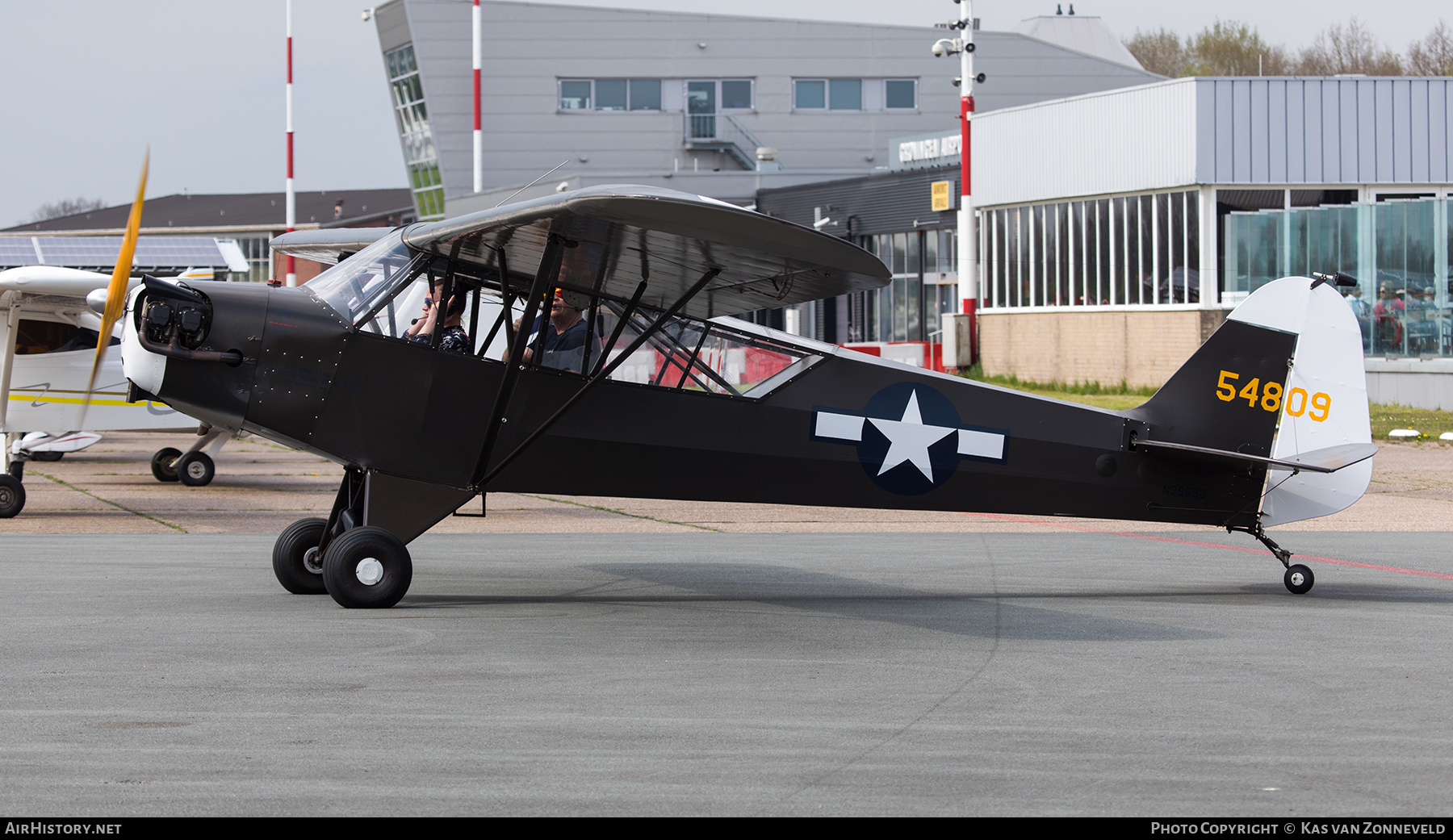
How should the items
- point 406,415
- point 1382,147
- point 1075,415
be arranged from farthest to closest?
point 1382,147
point 1075,415
point 406,415

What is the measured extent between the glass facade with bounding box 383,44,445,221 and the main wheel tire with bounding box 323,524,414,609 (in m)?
47.7

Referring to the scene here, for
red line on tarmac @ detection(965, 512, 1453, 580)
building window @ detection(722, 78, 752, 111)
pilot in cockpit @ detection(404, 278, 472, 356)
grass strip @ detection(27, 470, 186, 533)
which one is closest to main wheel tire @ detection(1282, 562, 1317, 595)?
red line on tarmac @ detection(965, 512, 1453, 580)

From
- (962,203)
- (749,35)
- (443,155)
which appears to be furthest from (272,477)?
(749,35)

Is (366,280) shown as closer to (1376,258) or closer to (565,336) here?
(565,336)

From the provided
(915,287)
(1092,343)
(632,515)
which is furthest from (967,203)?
(632,515)

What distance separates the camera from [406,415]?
8234 millimetres

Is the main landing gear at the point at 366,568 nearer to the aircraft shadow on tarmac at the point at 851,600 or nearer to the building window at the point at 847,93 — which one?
the aircraft shadow on tarmac at the point at 851,600

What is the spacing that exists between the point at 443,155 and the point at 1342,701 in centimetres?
5176

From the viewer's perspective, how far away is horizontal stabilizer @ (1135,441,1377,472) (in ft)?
28.9

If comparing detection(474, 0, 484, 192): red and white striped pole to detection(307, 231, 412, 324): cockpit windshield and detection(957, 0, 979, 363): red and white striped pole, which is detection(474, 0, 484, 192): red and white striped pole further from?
detection(307, 231, 412, 324): cockpit windshield

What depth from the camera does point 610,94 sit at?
56.2 metres

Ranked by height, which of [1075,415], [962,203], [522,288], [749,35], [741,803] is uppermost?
[749,35]

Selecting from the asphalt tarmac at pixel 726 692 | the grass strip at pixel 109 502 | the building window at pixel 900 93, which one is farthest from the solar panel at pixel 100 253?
the building window at pixel 900 93

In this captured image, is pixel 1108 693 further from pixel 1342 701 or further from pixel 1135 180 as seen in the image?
pixel 1135 180
